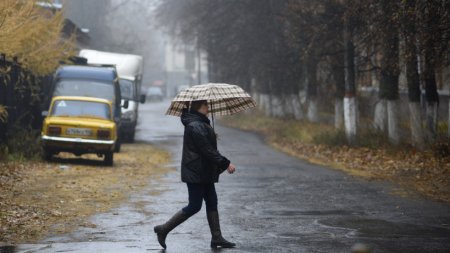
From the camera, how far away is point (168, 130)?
4528 centimetres

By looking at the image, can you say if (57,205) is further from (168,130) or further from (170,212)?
(168,130)

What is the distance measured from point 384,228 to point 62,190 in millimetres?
7146

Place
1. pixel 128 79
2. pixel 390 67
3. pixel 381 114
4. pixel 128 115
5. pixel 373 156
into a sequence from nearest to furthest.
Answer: pixel 390 67 < pixel 373 156 < pixel 381 114 < pixel 128 115 < pixel 128 79

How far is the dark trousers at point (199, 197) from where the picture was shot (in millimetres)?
10125

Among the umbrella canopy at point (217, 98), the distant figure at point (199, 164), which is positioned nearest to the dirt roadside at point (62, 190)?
the distant figure at point (199, 164)

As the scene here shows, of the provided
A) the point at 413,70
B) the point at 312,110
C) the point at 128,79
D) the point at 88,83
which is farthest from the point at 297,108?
the point at 413,70

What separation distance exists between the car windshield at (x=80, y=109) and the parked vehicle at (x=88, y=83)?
103 inches

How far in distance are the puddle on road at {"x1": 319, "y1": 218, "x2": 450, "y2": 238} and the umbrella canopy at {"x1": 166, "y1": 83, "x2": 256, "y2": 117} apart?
2128 mm

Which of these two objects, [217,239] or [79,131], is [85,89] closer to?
[79,131]

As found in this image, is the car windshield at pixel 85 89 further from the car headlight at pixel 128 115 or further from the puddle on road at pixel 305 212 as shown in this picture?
the puddle on road at pixel 305 212

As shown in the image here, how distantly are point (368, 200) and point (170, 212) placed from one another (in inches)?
140

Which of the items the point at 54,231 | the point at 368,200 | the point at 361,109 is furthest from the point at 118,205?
the point at 361,109

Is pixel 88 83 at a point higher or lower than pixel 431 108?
higher

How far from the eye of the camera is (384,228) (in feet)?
38.2
